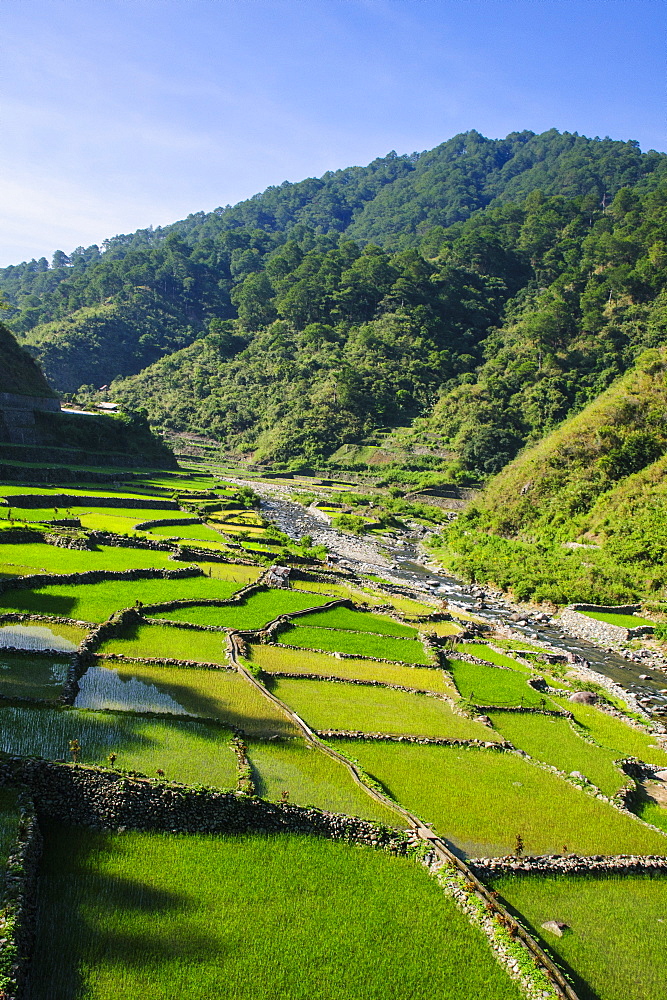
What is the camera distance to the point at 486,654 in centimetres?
2695

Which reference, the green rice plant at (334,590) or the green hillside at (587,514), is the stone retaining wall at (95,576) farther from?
the green hillside at (587,514)

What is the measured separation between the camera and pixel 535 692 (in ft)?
74.9

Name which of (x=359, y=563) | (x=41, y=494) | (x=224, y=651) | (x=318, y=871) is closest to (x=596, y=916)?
(x=318, y=871)

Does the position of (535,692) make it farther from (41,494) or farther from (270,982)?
(41,494)

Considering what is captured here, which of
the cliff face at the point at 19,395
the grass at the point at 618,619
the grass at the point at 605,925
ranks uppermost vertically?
the cliff face at the point at 19,395

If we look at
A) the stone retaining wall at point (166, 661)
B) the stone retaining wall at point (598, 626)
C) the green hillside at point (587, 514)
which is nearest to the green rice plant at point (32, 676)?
the stone retaining wall at point (166, 661)

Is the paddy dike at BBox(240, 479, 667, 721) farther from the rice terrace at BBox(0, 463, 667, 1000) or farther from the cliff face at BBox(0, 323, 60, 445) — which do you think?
the cliff face at BBox(0, 323, 60, 445)

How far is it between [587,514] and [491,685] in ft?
91.9

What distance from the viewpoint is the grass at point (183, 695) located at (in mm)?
16188

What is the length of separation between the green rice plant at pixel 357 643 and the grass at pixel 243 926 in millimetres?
12913

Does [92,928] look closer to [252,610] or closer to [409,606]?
[252,610]

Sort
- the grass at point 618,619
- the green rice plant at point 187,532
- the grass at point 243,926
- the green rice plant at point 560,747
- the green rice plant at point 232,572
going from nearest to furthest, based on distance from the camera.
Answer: the grass at point 243,926 < the green rice plant at point 560,747 < the grass at point 618,619 < the green rice plant at point 232,572 < the green rice plant at point 187,532

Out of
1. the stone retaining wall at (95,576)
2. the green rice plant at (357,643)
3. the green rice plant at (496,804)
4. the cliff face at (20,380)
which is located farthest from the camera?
the cliff face at (20,380)

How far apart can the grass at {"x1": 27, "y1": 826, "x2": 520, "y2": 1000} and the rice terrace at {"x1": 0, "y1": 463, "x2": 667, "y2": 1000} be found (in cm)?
4
